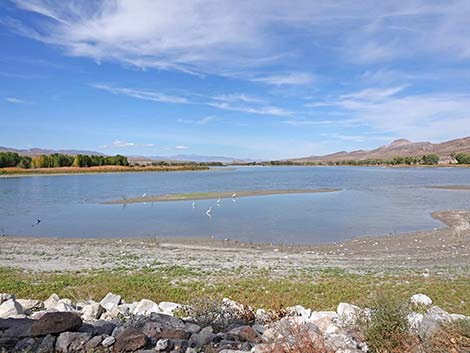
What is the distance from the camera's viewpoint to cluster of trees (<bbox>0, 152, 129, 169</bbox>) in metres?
99.1

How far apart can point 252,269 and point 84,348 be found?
8245 millimetres

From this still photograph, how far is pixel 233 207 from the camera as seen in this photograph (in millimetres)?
33719

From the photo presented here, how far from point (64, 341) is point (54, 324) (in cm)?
35

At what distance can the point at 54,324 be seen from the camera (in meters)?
5.09

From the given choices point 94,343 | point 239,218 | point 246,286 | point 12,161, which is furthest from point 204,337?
point 12,161

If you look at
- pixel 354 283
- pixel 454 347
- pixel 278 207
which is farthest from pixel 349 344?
pixel 278 207

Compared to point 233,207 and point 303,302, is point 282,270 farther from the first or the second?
point 233,207

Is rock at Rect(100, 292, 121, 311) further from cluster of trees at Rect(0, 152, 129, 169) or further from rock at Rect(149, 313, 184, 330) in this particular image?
cluster of trees at Rect(0, 152, 129, 169)

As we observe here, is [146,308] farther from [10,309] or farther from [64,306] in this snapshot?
[10,309]

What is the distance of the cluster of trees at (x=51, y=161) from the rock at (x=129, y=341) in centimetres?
10950

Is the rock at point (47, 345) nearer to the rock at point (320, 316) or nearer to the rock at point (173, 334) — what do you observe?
the rock at point (173, 334)

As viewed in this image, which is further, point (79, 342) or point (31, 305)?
point (31, 305)

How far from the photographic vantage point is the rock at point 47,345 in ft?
15.6

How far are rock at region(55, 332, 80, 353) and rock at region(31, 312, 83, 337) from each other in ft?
0.52
